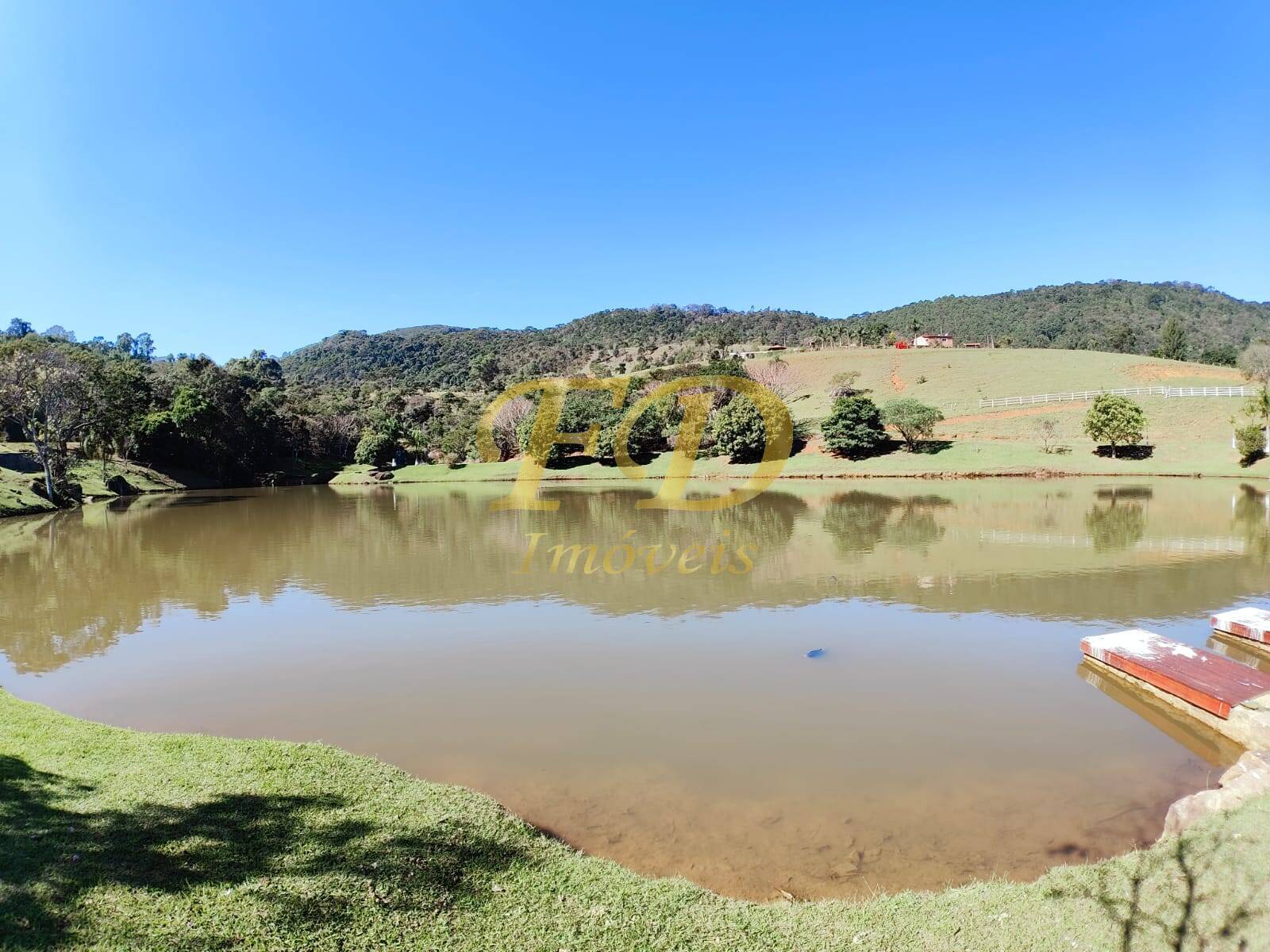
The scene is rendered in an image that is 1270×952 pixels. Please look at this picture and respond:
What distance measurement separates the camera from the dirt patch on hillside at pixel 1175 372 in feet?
210

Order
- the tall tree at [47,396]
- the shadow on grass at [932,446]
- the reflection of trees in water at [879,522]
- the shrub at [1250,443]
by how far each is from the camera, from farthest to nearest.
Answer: the shadow on grass at [932,446] → the shrub at [1250,443] → the tall tree at [47,396] → the reflection of trees in water at [879,522]

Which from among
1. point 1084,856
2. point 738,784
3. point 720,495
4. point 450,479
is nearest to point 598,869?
point 738,784

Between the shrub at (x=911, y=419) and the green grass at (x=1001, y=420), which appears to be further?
the shrub at (x=911, y=419)

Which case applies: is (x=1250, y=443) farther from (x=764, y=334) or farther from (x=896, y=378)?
(x=764, y=334)

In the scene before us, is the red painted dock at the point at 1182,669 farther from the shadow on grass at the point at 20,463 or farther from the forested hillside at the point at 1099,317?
the forested hillside at the point at 1099,317

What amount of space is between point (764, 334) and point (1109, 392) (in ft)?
318

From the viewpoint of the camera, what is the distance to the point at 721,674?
10.4 m

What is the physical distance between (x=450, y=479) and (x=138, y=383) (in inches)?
1075

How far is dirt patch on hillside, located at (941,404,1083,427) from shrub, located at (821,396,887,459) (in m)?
9.72

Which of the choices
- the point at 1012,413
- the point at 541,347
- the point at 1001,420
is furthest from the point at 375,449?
the point at 541,347

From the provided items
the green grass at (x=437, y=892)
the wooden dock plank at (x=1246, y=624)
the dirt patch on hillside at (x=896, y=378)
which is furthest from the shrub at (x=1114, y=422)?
the green grass at (x=437, y=892)

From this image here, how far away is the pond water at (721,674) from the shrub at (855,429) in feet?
92.5

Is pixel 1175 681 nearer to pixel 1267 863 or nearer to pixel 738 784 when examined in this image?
pixel 1267 863

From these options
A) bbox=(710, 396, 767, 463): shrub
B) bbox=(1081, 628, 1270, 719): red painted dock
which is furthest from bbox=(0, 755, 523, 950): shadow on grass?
bbox=(710, 396, 767, 463): shrub
